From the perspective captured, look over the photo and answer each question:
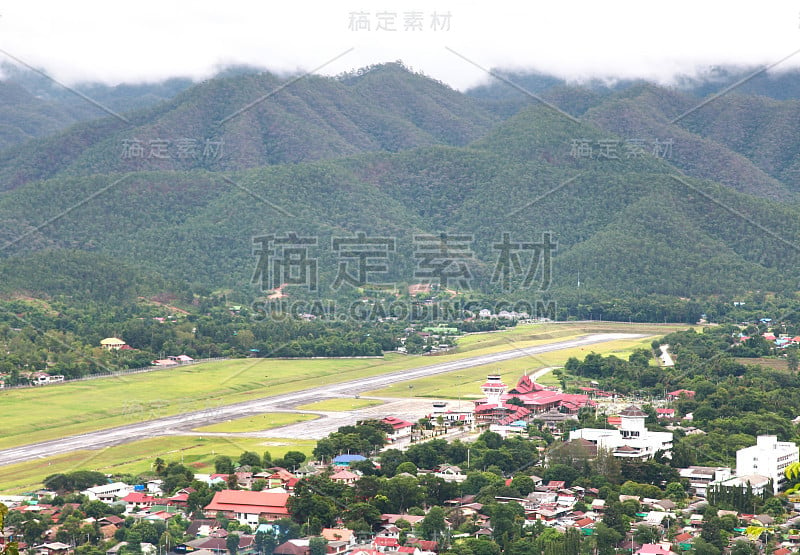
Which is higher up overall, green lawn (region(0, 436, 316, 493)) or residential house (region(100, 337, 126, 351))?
residential house (region(100, 337, 126, 351))

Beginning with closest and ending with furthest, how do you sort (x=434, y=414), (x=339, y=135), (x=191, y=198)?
(x=434, y=414) → (x=191, y=198) → (x=339, y=135)

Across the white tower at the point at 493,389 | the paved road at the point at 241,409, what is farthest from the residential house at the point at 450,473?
the white tower at the point at 493,389

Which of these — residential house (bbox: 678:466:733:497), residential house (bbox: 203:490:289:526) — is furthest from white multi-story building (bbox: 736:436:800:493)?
residential house (bbox: 203:490:289:526)

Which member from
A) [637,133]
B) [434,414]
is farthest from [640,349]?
[637,133]

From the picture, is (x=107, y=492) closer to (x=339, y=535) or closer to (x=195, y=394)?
(x=339, y=535)

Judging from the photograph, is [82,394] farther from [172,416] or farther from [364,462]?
[364,462]

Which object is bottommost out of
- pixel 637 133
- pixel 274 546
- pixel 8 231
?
pixel 274 546
